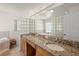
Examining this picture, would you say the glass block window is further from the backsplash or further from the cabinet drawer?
the backsplash

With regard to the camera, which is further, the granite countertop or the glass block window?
the glass block window

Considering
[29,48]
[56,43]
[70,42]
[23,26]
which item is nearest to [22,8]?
[23,26]

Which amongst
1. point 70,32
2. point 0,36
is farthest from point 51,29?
point 0,36

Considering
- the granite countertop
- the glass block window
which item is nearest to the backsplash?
the granite countertop

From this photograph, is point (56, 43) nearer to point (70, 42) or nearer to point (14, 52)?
point (70, 42)

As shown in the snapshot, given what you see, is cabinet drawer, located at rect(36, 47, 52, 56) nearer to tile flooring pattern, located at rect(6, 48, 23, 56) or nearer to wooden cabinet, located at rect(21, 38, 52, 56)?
wooden cabinet, located at rect(21, 38, 52, 56)

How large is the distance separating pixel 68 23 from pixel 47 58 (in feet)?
2.15

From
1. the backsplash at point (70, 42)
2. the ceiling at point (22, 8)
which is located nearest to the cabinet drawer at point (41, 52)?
the backsplash at point (70, 42)

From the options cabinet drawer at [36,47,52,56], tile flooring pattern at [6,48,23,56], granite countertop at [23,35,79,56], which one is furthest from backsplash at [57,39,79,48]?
tile flooring pattern at [6,48,23,56]

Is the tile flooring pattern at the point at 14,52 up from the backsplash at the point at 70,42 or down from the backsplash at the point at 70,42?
down

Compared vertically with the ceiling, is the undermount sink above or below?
below

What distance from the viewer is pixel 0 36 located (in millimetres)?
1812

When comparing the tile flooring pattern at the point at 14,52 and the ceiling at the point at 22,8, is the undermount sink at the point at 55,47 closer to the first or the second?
the tile flooring pattern at the point at 14,52

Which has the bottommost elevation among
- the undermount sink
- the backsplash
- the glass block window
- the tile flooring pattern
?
the tile flooring pattern
